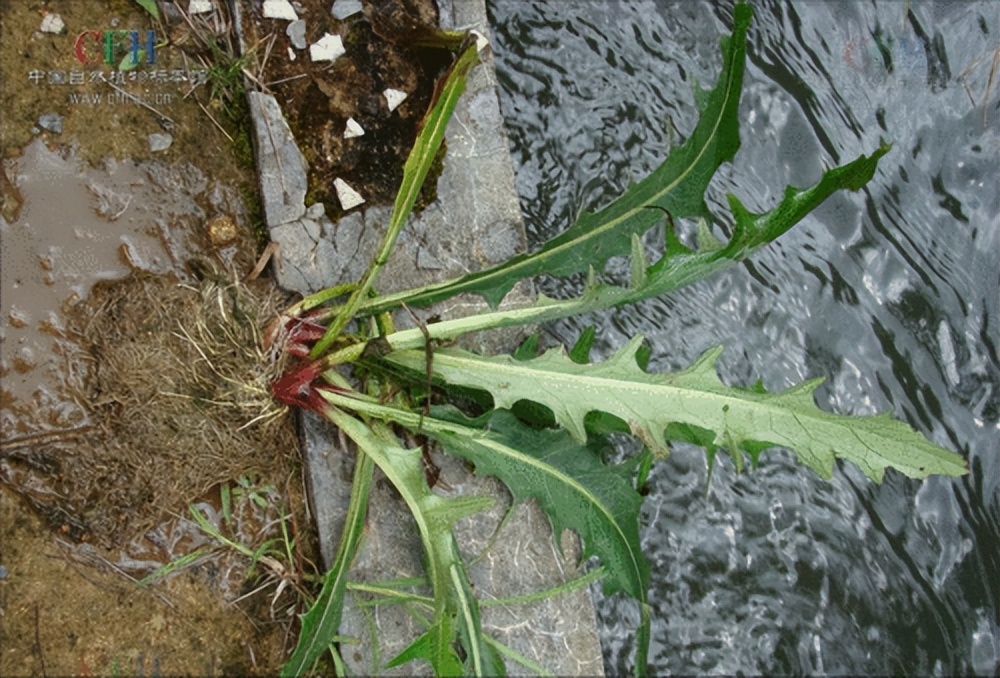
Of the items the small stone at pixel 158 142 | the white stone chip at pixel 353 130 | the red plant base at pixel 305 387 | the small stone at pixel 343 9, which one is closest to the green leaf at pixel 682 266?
the red plant base at pixel 305 387

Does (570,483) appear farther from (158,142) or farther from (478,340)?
(158,142)

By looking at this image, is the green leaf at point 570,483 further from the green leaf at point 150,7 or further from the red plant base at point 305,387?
the green leaf at point 150,7

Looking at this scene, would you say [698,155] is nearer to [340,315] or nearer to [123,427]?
[340,315]

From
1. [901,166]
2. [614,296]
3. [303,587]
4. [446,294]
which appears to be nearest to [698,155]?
[614,296]

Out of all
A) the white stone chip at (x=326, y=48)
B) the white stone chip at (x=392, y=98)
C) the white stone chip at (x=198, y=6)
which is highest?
the white stone chip at (x=198, y=6)

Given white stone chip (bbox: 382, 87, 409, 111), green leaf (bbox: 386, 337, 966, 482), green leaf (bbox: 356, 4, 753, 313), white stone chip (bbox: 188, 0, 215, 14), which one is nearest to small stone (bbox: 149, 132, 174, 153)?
white stone chip (bbox: 188, 0, 215, 14)

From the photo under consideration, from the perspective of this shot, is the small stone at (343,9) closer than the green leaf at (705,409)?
No

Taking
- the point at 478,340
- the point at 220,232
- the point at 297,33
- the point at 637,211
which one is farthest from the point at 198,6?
the point at 637,211

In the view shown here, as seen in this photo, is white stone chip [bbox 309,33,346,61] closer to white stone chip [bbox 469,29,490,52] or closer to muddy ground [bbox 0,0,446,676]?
muddy ground [bbox 0,0,446,676]

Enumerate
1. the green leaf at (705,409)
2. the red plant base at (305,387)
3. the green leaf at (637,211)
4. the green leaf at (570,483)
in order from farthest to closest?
the red plant base at (305,387) → the green leaf at (570,483) → the green leaf at (637,211) → the green leaf at (705,409)
